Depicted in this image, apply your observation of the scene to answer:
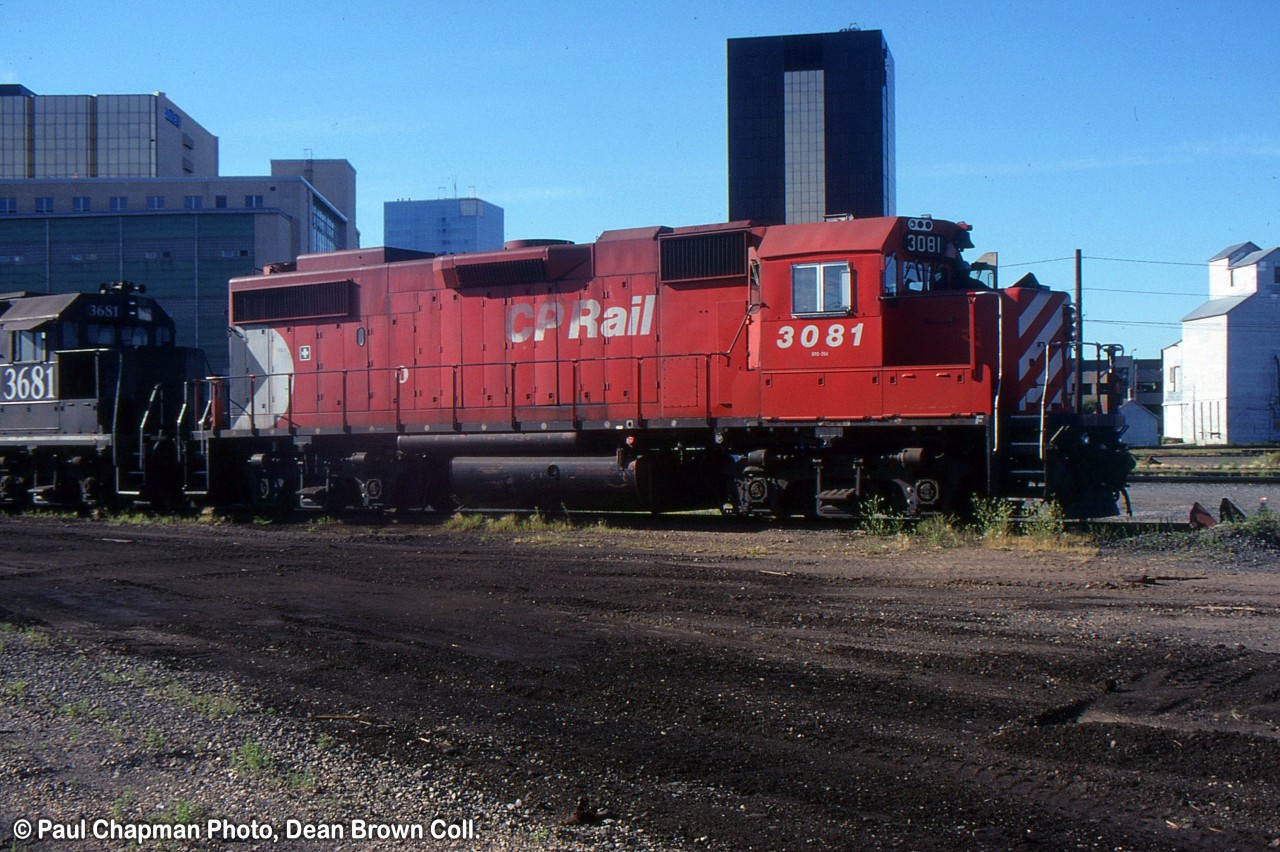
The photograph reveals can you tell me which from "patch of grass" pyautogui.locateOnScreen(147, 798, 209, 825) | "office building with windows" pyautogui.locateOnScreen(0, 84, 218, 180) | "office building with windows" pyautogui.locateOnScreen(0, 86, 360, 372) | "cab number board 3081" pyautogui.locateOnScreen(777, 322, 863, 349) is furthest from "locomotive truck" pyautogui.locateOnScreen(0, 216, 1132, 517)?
"office building with windows" pyautogui.locateOnScreen(0, 84, 218, 180)

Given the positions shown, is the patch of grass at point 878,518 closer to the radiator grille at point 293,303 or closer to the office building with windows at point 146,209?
the radiator grille at point 293,303

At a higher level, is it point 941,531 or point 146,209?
point 146,209

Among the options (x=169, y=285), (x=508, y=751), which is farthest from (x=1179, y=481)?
(x=169, y=285)

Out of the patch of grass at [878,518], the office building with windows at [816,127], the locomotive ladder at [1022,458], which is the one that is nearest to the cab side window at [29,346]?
the patch of grass at [878,518]

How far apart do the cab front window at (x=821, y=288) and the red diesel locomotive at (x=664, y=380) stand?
0.03m

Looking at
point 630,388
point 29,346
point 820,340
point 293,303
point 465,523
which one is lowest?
point 465,523

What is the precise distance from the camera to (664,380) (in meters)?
14.7

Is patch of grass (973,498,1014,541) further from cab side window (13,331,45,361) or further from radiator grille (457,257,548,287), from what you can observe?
cab side window (13,331,45,361)

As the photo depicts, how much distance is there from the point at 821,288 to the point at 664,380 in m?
2.75

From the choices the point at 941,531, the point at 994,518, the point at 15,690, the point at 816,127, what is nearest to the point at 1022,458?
the point at 994,518

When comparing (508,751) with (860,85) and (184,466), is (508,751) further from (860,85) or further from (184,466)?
(860,85)

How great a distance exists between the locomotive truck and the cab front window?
26 mm

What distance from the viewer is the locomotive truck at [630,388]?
12.5 m

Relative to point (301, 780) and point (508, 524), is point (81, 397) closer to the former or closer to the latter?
point (508, 524)
